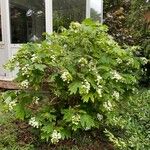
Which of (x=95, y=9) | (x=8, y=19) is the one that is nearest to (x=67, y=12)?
(x=95, y=9)

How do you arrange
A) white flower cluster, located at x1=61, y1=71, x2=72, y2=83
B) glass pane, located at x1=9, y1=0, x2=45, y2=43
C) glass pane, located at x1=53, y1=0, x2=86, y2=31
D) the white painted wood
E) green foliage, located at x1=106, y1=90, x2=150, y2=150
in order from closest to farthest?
white flower cluster, located at x1=61, y1=71, x2=72, y2=83, green foliage, located at x1=106, y1=90, x2=150, y2=150, the white painted wood, glass pane, located at x1=9, y1=0, x2=45, y2=43, glass pane, located at x1=53, y1=0, x2=86, y2=31

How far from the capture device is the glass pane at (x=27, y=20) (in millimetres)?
7367

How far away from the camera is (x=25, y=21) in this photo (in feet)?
24.6

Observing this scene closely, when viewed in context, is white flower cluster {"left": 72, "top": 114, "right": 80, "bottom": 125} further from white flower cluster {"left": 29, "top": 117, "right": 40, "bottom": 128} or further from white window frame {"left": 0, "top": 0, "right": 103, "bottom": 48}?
white window frame {"left": 0, "top": 0, "right": 103, "bottom": 48}

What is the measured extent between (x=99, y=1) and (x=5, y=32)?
2.63m

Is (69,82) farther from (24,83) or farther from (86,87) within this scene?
(24,83)

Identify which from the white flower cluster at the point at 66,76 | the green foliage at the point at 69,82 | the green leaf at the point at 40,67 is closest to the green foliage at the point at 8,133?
the green foliage at the point at 69,82

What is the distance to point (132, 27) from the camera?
798cm

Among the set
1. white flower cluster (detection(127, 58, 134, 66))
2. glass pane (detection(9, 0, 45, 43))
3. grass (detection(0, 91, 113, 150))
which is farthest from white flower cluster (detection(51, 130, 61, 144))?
glass pane (detection(9, 0, 45, 43))

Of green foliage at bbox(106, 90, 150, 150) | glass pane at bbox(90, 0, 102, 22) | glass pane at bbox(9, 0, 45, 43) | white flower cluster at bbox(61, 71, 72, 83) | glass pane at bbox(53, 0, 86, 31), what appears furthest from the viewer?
glass pane at bbox(90, 0, 102, 22)

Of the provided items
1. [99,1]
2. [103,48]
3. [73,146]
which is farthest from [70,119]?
[99,1]

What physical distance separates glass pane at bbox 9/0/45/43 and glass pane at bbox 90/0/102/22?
167 cm

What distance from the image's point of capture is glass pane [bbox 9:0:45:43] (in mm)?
7367

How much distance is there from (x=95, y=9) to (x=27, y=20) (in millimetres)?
2034
